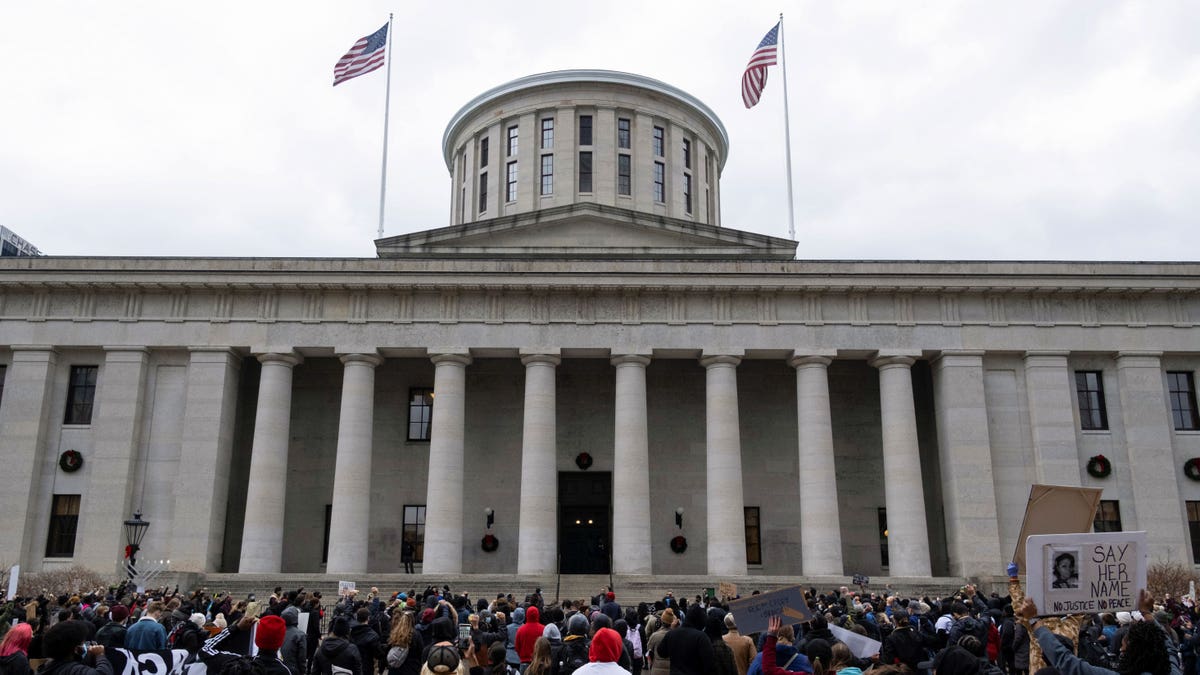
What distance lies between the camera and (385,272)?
124 ft

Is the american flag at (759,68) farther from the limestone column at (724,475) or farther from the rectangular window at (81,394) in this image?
the rectangular window at (81,394)

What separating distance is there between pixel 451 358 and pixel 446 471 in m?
4.44

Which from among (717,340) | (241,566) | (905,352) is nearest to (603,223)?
(717,340)

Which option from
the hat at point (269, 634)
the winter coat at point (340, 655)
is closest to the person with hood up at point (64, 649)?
the hat at point (269, 634)

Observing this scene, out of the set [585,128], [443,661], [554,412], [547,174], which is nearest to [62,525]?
[554,412]

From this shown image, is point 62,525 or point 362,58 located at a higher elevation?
point 362,58

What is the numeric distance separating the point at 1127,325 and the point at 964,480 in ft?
30.9

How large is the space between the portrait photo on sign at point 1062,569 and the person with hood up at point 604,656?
3.79 metres

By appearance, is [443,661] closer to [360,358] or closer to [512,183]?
[360,358]

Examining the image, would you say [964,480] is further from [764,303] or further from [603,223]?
[603,223]

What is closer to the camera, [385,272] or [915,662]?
[915,662]

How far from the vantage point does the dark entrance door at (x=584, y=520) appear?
136 ft

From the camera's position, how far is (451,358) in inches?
1490

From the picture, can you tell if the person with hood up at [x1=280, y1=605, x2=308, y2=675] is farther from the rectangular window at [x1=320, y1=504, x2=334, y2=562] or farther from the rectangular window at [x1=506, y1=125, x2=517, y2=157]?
the rectangular window at [x1=506, y1=125, x2=517, y2=157]
